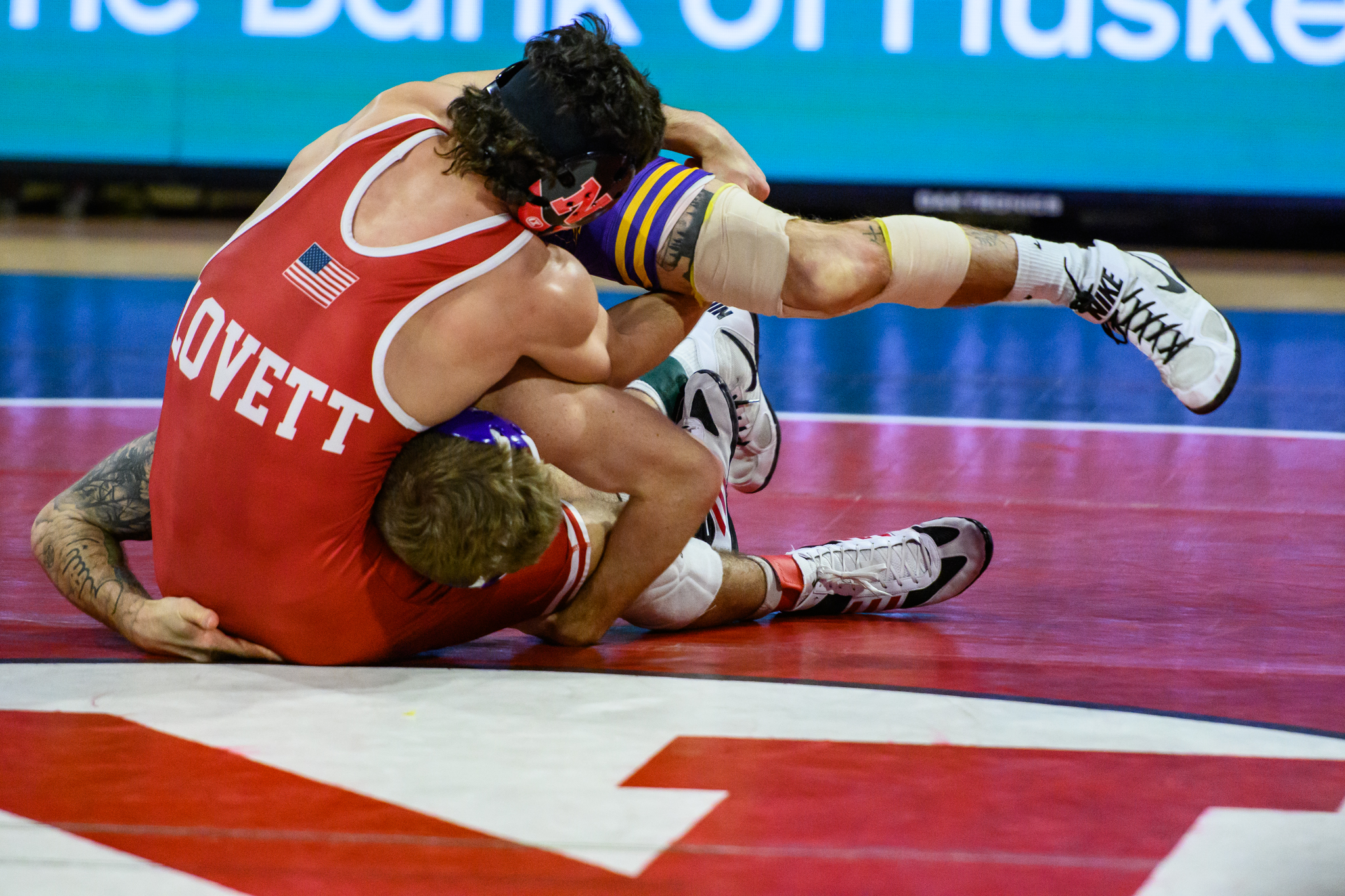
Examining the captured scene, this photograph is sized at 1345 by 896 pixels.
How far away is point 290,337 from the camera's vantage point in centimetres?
239

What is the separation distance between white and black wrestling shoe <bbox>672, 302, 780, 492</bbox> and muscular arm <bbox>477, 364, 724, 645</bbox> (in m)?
0.58

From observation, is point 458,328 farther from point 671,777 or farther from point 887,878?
point 887,878

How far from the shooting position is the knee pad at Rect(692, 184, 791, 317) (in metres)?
2.81

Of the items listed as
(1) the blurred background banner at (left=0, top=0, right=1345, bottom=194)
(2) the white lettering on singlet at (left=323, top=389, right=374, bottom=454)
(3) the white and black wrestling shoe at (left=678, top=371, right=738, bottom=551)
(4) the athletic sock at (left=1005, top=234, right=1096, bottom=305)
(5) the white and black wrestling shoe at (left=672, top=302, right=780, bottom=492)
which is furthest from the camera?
(1) the blurred background banner at (left=0, top=0, right=1345, bottom=194)

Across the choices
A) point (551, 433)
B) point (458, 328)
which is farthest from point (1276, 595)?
point (458, 328)

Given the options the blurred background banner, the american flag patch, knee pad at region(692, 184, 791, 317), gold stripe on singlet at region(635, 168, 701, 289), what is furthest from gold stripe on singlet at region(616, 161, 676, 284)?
the blurred background banner

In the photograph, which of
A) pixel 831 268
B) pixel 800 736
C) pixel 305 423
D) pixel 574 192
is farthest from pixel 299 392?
pixel 831 268

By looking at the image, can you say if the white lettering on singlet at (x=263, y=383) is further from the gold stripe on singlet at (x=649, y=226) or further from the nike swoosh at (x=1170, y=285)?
the nike swoosh at (x=1170, y=285)

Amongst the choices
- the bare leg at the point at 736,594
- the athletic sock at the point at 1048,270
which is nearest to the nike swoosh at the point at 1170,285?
the athletic sock at the point at 1048,270

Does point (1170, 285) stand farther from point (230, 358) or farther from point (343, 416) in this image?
point (230, 358)

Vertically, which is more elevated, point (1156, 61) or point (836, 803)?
point (1156, 61)

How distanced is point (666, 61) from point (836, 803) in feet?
27.6

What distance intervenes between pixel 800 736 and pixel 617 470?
637 mm

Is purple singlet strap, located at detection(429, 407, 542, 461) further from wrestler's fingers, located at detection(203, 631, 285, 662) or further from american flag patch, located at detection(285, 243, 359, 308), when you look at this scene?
wrestler's fingers, located at detection(203, 631, 285, 662)
